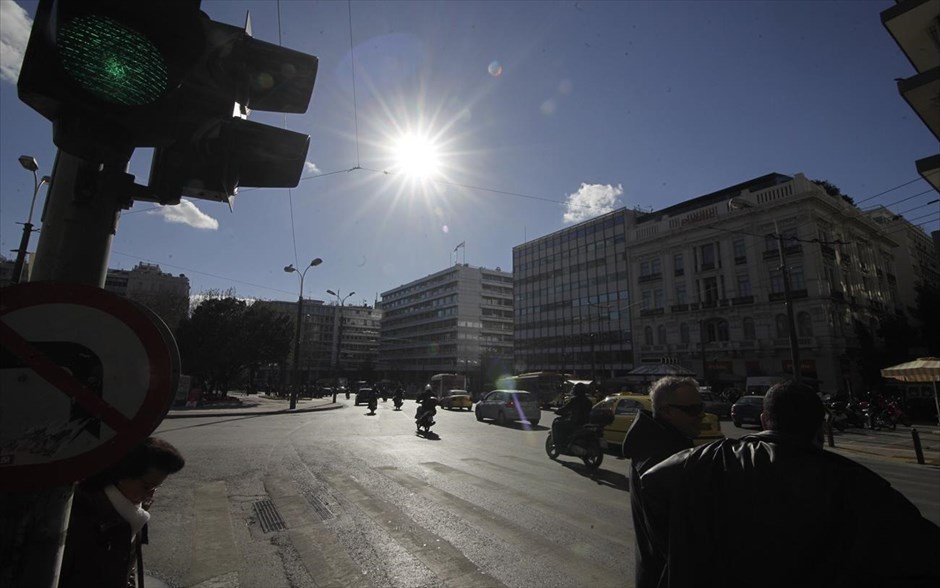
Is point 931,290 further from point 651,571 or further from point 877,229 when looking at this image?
point 651,571

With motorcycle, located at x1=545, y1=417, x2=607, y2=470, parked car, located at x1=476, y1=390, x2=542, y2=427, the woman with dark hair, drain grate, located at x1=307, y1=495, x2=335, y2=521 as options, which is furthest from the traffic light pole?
parked car, located at x1=476, y1=390, x2=542, y2=427

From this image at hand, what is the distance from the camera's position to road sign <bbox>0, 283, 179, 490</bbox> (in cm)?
125

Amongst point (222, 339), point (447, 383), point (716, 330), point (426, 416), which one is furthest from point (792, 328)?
point (447, 383)

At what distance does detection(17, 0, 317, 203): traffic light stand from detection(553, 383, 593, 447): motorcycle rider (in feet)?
28.3

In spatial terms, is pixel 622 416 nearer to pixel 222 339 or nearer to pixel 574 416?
pixel 574 416

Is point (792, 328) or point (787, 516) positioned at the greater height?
point (792, 328)

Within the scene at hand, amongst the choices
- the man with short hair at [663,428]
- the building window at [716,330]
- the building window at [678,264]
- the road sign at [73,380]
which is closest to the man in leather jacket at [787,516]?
the man with short hair at [663,428]

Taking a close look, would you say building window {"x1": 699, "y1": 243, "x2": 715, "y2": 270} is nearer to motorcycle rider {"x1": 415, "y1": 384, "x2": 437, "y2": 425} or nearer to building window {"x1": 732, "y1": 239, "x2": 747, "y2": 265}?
building window {"x1": 732, "y1": 239, "x2": 747, "y2": 265}

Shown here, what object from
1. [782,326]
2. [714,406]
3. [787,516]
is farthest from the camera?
[782,326]

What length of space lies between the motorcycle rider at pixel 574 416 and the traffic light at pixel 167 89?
8613 mm

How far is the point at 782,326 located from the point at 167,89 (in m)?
48.5

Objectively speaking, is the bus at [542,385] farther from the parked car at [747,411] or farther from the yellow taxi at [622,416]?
the yellow taxi at [622,416]

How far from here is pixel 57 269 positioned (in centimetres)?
163

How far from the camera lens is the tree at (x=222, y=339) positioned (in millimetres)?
31891
